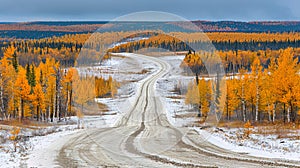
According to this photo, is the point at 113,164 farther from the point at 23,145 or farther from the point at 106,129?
the point at 23,145

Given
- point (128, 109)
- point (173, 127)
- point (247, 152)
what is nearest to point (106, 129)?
point (128, 109)

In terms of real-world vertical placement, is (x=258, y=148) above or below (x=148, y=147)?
below

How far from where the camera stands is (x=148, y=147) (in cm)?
1545

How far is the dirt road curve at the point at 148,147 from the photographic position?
40.8ft

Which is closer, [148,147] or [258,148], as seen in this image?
[148,147]

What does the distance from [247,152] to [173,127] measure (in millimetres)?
5906

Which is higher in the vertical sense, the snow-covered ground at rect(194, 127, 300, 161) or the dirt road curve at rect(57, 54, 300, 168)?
the dirt road curve at rect(57, 54, 300, 168)

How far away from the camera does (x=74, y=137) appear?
73.9ft

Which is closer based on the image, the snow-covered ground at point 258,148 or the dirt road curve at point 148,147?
the dirt road curve at point 148,147

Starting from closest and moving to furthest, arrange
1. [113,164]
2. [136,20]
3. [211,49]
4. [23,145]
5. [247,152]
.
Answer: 1. [136,20]
2. [211,49]
3. [113,164]
4. [247,152]
5. [23,145]

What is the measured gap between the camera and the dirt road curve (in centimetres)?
1245

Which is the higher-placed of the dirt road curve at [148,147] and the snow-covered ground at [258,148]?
the dirt road curve at [148,147]

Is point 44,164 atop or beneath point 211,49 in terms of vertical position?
beneath

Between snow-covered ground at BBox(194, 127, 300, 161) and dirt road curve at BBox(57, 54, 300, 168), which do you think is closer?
Answer: dirt road curve at BBox(57, 54, 300, 168)
